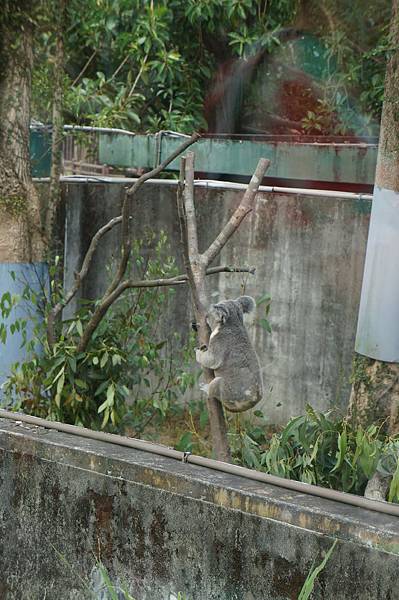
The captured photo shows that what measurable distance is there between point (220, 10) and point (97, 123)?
6.01 ft

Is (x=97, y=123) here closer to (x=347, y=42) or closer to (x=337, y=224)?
(x=347, y=42)

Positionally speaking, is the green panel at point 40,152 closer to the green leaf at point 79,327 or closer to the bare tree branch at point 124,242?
the green leaf at point 79,327

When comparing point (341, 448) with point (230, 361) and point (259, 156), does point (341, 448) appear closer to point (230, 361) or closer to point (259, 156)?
point (230, 361)

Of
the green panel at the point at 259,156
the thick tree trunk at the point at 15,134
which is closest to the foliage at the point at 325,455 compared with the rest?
the thick tree trunk at the point at 15,134

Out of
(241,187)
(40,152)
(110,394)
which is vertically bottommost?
(110,394)

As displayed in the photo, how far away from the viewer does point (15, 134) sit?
6.74 m

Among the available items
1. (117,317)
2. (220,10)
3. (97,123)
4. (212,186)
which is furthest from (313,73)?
(117,317)

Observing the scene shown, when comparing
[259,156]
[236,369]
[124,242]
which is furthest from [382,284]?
[259,156]

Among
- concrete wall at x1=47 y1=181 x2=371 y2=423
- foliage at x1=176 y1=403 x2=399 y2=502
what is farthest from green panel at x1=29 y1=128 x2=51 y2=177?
foliage at x1=176 y1=403 x2=399 y2=502

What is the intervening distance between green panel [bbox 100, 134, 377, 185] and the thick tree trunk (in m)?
1.88

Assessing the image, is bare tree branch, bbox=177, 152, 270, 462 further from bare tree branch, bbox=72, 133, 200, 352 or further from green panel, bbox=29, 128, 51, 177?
green panel, bbox=29, 128, 51, 177

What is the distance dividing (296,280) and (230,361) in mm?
2693

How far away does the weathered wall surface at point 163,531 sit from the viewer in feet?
10.3

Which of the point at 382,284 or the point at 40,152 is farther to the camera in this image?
the point at 40,152
